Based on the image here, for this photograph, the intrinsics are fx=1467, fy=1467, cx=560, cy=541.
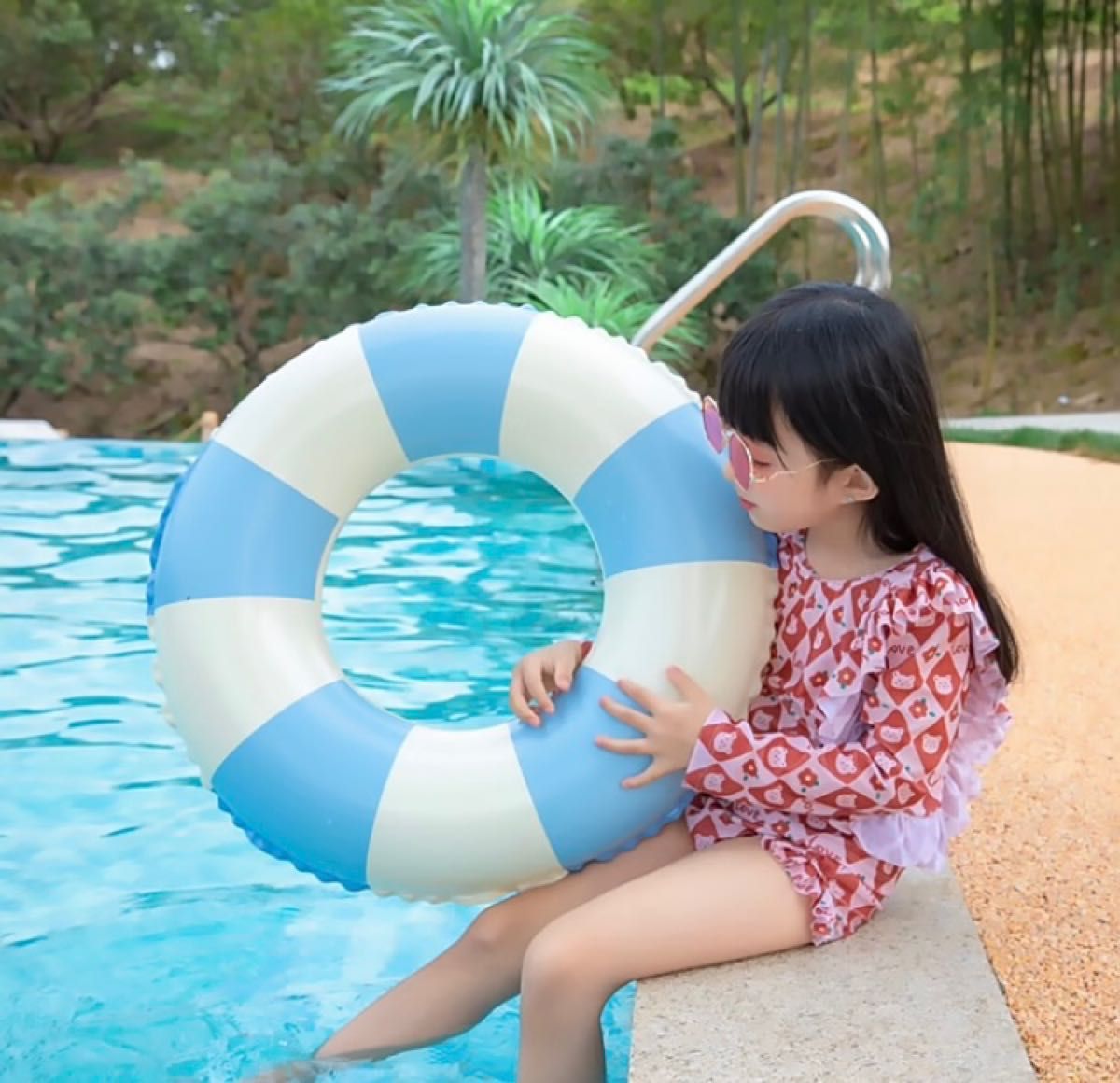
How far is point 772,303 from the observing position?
144 cm

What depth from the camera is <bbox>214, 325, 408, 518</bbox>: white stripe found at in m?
1.53

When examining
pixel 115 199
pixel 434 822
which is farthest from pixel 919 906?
pixel 115 199

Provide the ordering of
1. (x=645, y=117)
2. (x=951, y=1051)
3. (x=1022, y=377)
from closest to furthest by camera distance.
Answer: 1. (x=951, y=1051)
2. (x=1022, y=377)
3. (x=645, y=117)

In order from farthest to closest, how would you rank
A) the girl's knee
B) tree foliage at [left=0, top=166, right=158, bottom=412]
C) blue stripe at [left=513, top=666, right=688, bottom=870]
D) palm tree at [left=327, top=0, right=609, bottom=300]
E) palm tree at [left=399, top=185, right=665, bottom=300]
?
tree foliage at [left=0, top=166, right=158, bottom=412], palm tree at [left=399, top=185, right=665, bottom=300], palm tree at [left=327, top=0, right=609, bottom=300], blue stripe at [left=513, top=666, right=688, bottom=870], the girl's knee

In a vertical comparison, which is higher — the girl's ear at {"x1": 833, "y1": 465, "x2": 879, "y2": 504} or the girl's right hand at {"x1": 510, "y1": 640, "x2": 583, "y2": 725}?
the girl's ear at {"x1": 833, "y1": 465, "x2": 879, "y2": 504}

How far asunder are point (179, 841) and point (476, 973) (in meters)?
1.22

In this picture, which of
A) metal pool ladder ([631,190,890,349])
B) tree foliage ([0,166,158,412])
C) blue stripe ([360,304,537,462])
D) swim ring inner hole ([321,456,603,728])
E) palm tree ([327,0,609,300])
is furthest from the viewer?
tree foliage ([0,166,158,412])

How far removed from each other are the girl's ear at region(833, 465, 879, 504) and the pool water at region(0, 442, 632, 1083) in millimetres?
757

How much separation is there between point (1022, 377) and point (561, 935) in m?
10.9

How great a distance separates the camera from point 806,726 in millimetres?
1506

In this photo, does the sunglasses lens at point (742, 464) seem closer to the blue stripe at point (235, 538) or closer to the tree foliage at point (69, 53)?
the blue stripe at point (235, 538)

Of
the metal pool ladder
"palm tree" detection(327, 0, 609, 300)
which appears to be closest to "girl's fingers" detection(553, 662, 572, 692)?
the metal pool ladder

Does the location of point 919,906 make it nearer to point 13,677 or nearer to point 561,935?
point 561,935

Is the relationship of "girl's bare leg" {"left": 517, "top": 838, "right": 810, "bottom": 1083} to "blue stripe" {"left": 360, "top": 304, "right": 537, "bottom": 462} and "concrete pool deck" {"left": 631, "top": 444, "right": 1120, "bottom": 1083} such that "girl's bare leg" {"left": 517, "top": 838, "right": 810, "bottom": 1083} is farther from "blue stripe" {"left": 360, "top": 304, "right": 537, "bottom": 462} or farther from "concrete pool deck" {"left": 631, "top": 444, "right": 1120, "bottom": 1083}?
"blue stripe" {"left": 360, "top": 304, "right": 537, "bottom": 462}
